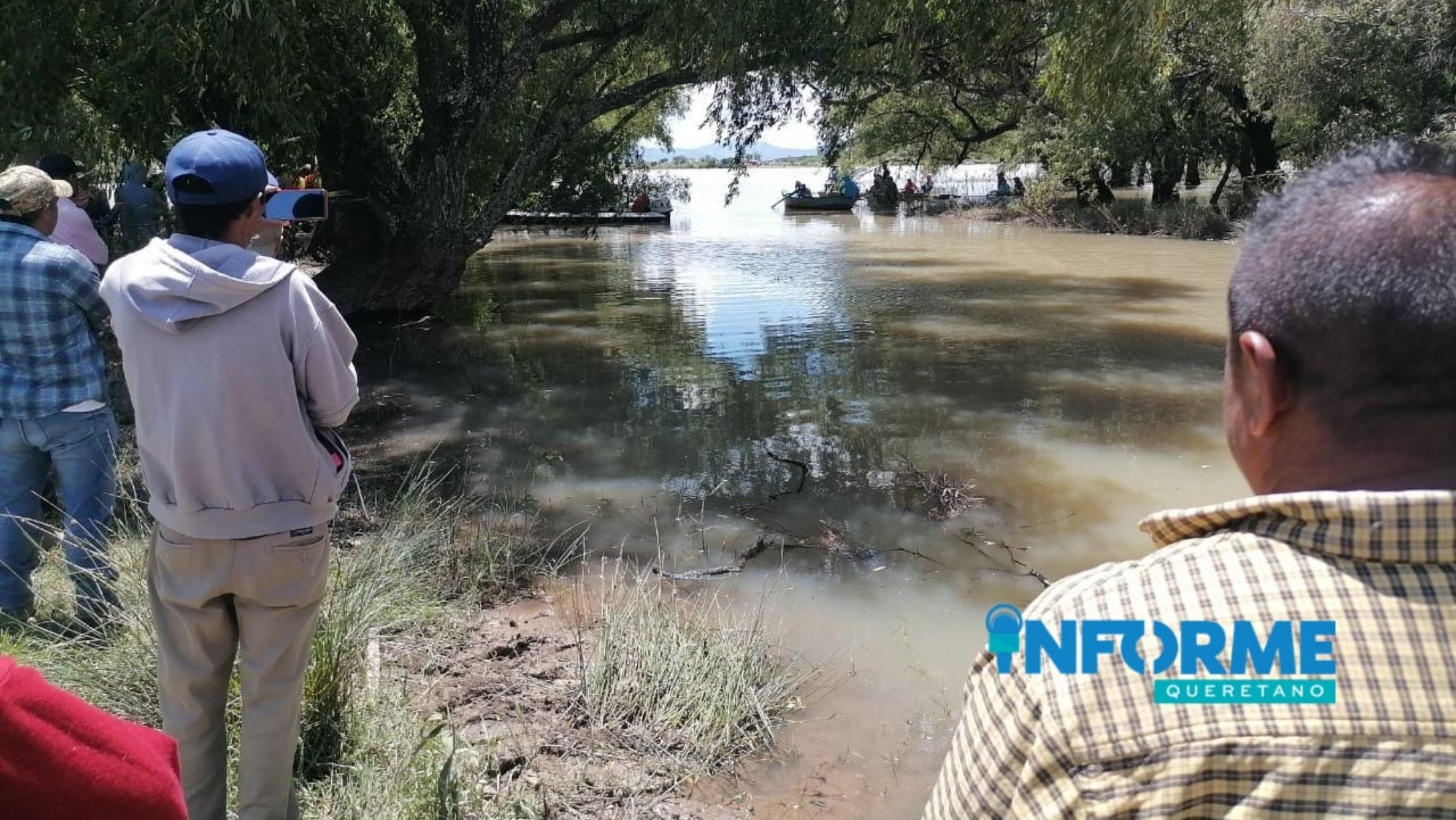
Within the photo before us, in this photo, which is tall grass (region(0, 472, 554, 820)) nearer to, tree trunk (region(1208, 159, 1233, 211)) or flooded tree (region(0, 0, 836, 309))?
flooded tree (region(0, 0, 836, 309))

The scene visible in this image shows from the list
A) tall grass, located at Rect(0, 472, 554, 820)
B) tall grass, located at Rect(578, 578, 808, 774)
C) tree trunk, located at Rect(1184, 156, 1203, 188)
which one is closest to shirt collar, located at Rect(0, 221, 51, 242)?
tall grass, located at Rect(0, 472, 554, 820)

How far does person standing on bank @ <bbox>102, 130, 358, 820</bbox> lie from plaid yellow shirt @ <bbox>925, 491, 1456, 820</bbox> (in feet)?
7.00

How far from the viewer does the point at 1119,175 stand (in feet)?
112

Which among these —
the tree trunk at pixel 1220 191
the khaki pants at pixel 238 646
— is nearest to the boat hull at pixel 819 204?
the tree trunk at pixel 1220 191

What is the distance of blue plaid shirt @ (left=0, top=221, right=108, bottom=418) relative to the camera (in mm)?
3873

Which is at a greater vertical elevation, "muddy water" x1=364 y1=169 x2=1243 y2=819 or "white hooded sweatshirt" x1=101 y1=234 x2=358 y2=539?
"white hooded sweatshirt" x1=101 y1=234 x2=358 y2=539

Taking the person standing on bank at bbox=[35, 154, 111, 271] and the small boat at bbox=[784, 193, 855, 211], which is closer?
the person standing on bank at bbox=[35, 154, 111, 271]

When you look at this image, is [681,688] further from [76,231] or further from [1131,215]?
[1131,215]

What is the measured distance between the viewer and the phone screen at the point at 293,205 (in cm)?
280

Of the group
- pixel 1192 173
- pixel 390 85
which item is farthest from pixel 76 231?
pixel 1192 173

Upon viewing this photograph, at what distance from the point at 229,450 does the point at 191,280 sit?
1.39 feet

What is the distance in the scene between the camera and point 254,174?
262 cm

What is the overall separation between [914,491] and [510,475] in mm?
2955

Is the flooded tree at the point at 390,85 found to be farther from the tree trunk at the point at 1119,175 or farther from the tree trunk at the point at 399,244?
the tree trunk at the point at 1119,175
